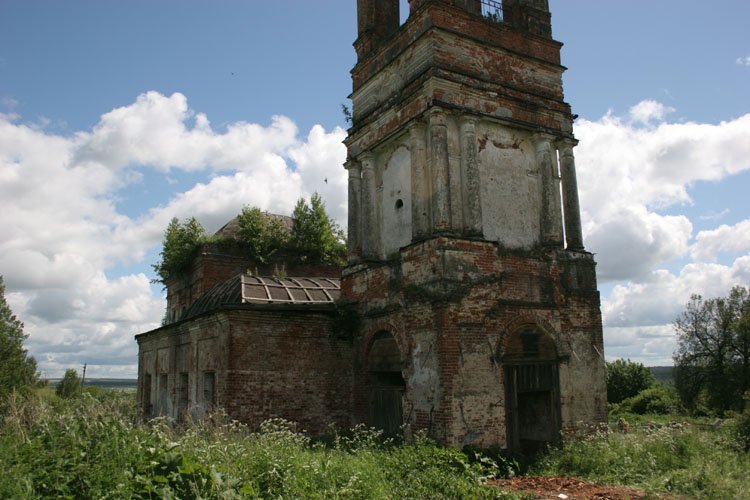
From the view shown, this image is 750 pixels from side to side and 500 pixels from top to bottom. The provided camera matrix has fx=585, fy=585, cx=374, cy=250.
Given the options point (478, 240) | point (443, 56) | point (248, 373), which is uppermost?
point (443, 56)

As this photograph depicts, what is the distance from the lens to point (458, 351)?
10141 mm

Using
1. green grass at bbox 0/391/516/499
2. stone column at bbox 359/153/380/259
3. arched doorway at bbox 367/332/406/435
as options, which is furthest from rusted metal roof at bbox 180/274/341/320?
green grass at bbox 0/391/516/499

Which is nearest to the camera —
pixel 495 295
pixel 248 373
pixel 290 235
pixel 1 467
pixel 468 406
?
pixel 1 467

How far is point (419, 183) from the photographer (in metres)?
11.6

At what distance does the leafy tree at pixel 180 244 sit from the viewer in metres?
21.7

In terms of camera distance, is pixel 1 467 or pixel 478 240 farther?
pixel 478 240

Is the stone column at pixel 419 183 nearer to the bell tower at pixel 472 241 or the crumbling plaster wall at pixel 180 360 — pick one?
the bell tower at pixel 472 241

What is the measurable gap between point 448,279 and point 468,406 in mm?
2211

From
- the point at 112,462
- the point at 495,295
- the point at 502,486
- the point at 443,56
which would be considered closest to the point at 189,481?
the point at 112,462

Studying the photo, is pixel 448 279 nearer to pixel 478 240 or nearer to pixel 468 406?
pixel 478 240

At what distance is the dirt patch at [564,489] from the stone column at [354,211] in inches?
239

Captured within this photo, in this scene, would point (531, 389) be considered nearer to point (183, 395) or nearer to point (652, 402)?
point (183, 395)

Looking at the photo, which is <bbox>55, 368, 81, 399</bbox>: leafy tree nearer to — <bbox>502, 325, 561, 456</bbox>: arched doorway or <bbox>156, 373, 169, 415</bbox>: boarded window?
<bbox>156, 373, 169, 415</bbox>: boarded window

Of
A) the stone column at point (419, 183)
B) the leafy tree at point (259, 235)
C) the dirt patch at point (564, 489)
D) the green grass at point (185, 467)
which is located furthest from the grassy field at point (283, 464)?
the leafy tree at point (259, 235)
